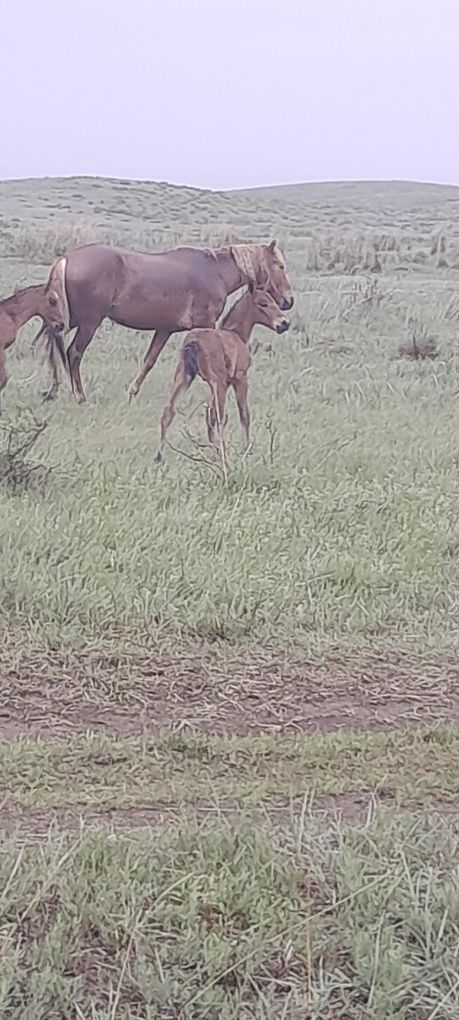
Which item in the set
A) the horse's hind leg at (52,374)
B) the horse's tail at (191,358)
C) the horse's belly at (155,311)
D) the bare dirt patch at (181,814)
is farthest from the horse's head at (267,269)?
the bare dirt patch at (181,814)

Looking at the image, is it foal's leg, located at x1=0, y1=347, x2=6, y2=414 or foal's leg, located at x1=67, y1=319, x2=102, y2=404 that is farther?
foal's leg, located at x1=67, y1=319, x2=102, y2=404

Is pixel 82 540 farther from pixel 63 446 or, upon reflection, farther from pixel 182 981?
pixel 182 981

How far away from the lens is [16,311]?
249 inches

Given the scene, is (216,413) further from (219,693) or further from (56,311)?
(219,693)

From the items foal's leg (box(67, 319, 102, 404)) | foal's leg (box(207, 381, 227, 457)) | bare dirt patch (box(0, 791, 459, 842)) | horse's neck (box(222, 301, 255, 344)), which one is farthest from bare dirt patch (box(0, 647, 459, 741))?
foal's leg (box(67, 319, 102, 404))

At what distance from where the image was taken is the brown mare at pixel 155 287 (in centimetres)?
687

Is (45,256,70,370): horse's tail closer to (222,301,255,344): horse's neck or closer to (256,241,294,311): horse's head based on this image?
(222,301,255,344): horse's neck

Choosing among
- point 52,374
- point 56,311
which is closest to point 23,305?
point 56,311

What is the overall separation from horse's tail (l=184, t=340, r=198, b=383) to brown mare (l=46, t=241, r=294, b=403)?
78 centimetres

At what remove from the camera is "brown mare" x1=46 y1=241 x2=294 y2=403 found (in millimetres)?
6871

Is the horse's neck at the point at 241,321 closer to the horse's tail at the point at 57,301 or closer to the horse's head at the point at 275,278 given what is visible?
the horse's head at the point at 275,278

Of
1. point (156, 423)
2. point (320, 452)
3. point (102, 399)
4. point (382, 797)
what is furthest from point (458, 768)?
point (102, 399)

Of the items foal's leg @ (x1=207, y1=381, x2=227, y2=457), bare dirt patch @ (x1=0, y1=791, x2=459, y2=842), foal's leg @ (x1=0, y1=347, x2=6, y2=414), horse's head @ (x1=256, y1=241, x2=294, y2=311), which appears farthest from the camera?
horse's head @ (x1=256, y1=241, x2=294, y2=311)

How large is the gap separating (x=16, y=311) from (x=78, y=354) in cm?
77
